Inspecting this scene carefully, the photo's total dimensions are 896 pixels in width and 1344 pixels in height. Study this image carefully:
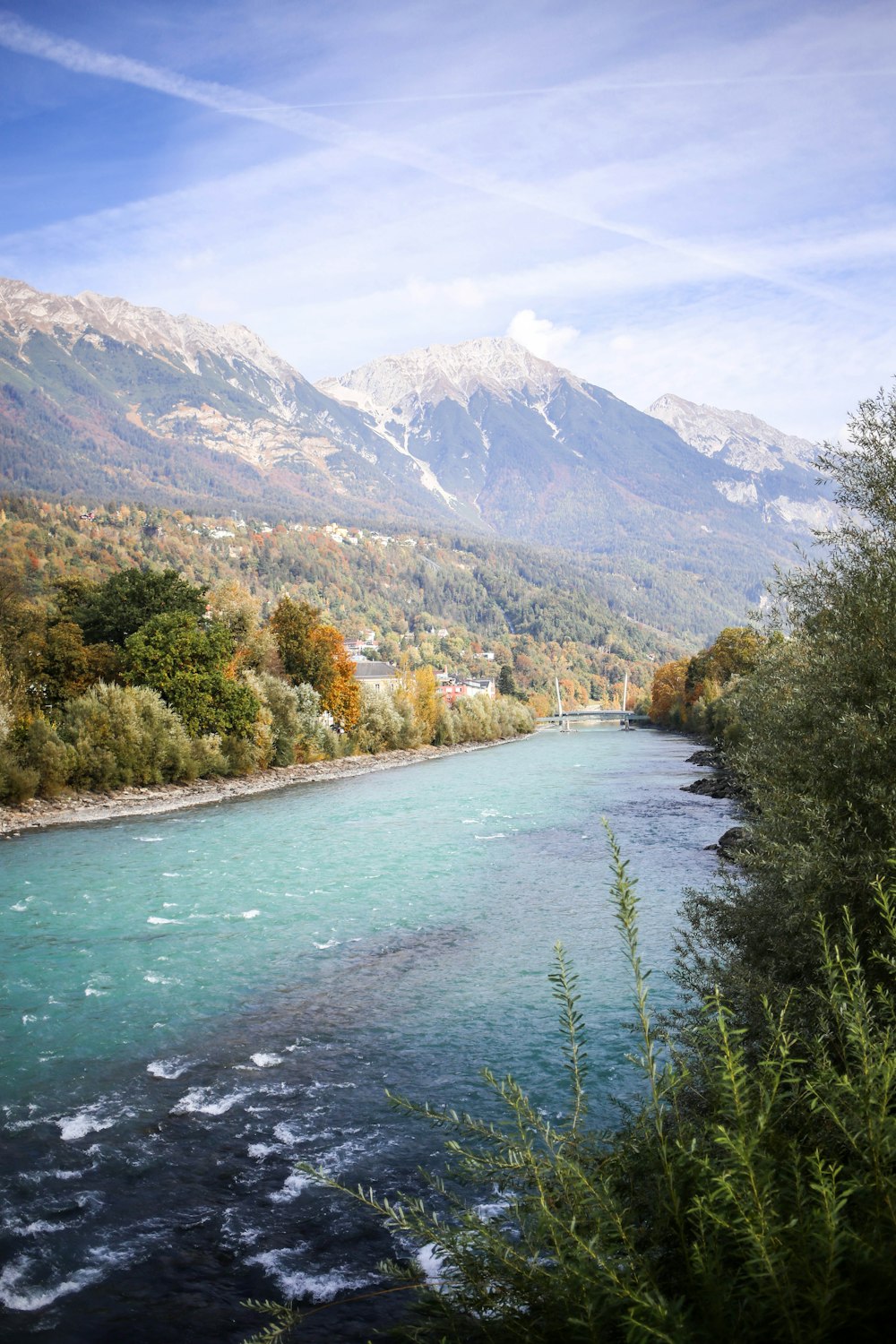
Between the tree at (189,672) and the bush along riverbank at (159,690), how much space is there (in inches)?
2.8

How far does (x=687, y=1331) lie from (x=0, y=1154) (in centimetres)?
1155

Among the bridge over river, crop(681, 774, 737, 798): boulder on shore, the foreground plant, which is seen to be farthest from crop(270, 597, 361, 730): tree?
the bridge over river

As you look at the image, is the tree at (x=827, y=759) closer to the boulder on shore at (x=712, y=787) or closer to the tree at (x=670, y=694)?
the boulder on shore at (x=712, y=787)

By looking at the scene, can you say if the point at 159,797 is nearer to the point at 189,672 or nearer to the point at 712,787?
the point at 189,672

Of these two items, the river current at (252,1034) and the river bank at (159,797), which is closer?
the river current at (252,1034)

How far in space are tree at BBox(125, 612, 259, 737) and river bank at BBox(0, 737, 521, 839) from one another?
11.7ft

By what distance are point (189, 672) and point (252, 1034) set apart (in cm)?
3703

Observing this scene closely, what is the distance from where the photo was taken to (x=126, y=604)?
54000mm

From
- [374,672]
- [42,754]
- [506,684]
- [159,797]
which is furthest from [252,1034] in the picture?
[506,684]

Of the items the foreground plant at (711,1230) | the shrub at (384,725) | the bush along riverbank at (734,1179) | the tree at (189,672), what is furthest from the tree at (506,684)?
the foreground plant at (711,1230)

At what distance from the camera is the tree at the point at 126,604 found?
53.4 m

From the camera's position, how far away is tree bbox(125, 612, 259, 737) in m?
49.8

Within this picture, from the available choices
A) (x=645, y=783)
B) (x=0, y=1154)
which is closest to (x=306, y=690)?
(x=645, y=783)

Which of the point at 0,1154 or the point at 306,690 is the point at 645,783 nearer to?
the point at 306,690
